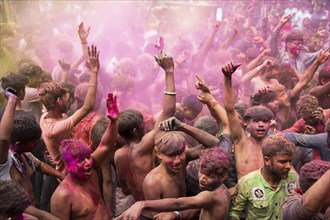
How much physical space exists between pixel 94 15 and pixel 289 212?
42.3 ft

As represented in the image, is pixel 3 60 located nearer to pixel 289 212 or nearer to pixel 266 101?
pixel 266 101

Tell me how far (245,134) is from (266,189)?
0.72 metres

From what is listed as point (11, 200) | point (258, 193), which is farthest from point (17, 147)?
point (258, 193)

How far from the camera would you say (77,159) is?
12.7 feet

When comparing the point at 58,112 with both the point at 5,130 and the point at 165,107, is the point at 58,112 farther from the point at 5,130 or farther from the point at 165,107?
the point at 5,130

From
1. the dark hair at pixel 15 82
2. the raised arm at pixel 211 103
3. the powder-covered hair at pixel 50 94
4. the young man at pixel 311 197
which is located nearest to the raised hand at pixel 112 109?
the raised arm at pixel 211 103

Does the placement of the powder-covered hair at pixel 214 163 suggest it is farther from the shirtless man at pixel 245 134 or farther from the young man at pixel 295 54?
the young man at pixel 295 54

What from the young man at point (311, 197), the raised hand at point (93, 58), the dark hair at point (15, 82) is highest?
the raised hand at point (93, 58)

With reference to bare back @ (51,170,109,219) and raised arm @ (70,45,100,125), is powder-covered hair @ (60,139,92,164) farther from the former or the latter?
raised arm @ (70,45,100,125)

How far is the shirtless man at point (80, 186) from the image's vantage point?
12.3ft

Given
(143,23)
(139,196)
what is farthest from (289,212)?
(143,23)

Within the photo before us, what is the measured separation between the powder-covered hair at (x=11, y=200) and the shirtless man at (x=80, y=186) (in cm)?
96

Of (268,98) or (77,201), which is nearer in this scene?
(77,201)

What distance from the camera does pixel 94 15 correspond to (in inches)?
588
